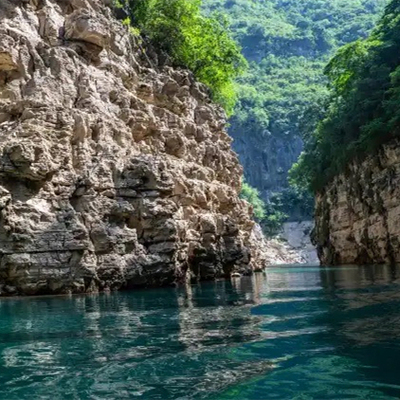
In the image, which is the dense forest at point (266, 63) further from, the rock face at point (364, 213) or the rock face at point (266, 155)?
the rock face at point (364, 213)

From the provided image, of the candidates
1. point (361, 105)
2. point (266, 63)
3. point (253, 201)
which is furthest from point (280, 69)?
point (361, 105)

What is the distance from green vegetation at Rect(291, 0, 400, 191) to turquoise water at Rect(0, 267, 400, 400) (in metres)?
30.6

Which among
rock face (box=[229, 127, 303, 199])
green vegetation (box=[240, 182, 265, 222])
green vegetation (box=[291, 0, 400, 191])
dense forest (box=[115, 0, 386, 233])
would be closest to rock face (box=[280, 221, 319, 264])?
dense forest (box=[115, 0, 386, 233])

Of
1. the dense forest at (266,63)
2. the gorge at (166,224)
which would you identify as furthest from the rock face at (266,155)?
the gorge at (166,224)

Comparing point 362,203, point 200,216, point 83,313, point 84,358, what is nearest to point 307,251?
point 362,203

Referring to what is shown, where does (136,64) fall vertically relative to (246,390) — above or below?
above

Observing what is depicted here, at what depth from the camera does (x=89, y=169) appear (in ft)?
78.2

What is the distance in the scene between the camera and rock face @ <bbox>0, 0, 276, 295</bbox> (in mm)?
21344

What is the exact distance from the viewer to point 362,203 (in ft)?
156

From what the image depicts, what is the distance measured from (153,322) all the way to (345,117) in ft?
128

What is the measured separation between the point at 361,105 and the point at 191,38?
15.6m

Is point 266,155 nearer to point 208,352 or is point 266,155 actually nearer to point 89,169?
point 89,169

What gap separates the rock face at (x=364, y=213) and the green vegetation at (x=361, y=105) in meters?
1.33

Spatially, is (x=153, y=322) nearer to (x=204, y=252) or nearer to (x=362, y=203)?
(x=204, y=252)
